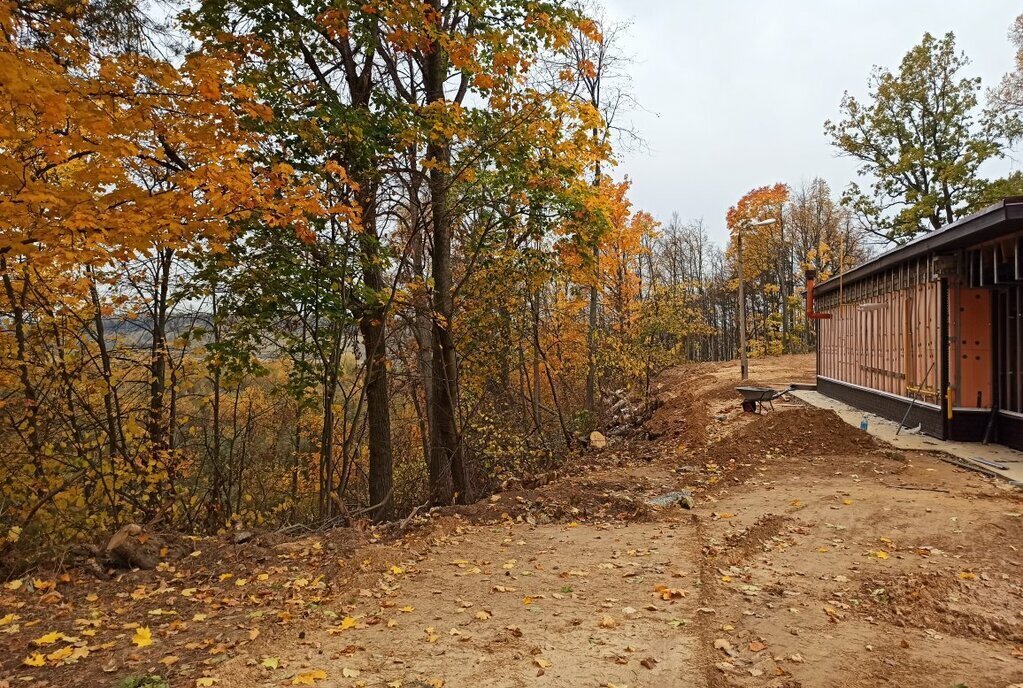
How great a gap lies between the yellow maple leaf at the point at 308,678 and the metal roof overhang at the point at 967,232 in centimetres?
986

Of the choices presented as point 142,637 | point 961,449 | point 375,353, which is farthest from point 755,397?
point 142,637

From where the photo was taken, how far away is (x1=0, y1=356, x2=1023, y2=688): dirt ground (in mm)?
3807

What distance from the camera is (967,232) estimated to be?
9.27 meters

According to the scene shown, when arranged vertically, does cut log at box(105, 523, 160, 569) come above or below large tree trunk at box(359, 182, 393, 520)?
below

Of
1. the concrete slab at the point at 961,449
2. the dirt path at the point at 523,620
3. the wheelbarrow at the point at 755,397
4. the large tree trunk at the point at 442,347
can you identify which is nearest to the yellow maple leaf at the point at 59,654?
the dirt path at the point at 523,620

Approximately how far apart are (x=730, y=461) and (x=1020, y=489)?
402cm

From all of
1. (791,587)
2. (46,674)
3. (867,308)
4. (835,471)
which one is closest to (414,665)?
(46,674)

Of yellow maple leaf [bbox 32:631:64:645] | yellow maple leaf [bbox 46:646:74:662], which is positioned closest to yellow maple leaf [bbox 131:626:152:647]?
yellow maple leaf [bbox 46:646:74:662]

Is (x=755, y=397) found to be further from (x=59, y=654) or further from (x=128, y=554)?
(x=59, y=654)

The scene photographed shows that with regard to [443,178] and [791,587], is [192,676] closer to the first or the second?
[791,587]

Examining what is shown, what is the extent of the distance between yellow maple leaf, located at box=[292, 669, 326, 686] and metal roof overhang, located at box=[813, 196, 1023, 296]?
986 cm

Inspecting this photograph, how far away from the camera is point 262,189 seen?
266 inches

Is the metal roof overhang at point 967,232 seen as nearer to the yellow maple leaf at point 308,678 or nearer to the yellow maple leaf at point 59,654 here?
the yellow maple leaf at point 308,678

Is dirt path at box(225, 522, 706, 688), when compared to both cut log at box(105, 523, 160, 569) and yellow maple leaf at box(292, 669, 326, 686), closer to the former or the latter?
yellow maple leaf at box(292, 669, 326, 686)
